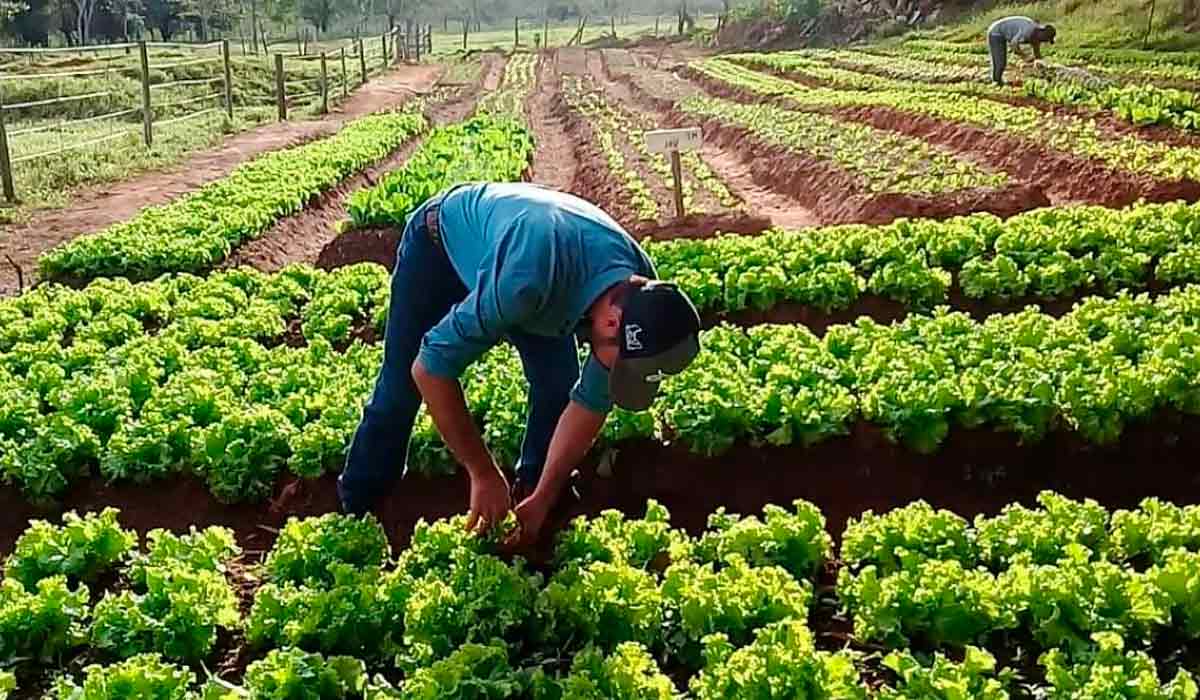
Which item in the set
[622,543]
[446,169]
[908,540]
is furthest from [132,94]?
[908,540]

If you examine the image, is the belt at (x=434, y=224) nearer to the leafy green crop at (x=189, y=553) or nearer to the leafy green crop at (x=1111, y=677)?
the leafy green crop at (x=189, y=553)

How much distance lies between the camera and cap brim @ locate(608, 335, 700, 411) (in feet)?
12.5

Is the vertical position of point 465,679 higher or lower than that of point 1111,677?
lower

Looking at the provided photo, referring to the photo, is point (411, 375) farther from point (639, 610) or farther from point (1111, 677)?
point (1111, 677)

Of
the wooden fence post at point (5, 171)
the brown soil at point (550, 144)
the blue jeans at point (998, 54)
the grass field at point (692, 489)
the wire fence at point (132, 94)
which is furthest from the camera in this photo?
the blue jeans at point (998, 54)

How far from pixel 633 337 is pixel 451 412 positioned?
0.84m

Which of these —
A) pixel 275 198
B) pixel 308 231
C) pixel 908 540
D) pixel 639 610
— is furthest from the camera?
pixel 308 231

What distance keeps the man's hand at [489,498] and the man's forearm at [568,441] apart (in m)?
0.16

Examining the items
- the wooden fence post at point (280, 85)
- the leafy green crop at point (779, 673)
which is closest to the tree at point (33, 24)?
the wooden fence post at point (280, 85)

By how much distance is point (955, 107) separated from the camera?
20312mm

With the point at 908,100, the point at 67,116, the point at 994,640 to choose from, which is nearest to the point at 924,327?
the point at 994,640

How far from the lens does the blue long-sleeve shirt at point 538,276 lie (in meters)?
3.95

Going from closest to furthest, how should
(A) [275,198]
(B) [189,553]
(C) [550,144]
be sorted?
(B) [189,553] → (A) [275,198] → (C) [550,144]

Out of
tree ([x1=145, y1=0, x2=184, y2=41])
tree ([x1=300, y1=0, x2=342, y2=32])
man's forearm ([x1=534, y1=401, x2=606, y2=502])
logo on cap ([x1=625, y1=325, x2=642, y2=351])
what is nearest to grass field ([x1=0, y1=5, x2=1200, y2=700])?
man's forearm ([x1=534, y1=401, x2=606, y2=502])
